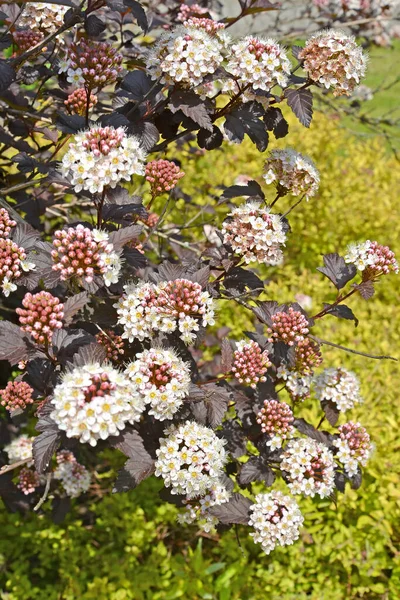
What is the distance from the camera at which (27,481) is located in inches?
103

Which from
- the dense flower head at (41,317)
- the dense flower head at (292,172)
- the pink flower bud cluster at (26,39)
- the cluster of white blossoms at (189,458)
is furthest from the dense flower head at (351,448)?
the pink flower bud cluster at (26,39)

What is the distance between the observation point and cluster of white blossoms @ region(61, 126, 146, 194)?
151 centimetres

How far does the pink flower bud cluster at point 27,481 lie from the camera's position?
2588mm

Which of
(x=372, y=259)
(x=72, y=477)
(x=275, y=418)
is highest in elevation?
(x=372, y=259)

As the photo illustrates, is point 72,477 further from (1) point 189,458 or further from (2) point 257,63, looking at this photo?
(2) point 257,63

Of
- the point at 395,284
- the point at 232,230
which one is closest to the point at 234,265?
the point at 232,230

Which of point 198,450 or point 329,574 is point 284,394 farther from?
point 198,450

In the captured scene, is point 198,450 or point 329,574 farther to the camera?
point 329,574

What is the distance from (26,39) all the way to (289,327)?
132cm

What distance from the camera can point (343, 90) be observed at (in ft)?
5.94

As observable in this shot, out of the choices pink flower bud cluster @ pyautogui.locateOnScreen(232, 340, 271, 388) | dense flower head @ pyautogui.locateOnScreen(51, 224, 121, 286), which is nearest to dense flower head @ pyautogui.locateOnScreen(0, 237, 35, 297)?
dense flower head @ pyautogui.locateOnScreen(51, 224, 121, 286)

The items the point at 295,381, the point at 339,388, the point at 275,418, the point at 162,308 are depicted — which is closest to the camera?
the point at 162,308

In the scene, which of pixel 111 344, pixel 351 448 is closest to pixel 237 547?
pixel 351 448

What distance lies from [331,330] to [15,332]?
9.80ft
